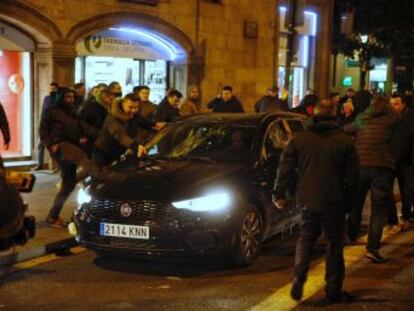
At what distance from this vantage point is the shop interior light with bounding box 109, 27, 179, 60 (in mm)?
15680

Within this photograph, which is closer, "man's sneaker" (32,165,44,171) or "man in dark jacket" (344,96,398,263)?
"man in dark jacket" (344,96,398,263)

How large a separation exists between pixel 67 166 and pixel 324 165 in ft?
13.8

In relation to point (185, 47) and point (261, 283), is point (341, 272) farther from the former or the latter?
point (185, 47)

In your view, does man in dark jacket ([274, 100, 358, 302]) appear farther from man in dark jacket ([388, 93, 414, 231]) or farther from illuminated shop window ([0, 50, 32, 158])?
illuminated shop window ([0, 50, 32, 158])

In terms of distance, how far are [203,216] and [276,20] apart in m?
13.4

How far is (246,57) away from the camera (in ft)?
61.1

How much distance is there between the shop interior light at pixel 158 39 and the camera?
617 inches

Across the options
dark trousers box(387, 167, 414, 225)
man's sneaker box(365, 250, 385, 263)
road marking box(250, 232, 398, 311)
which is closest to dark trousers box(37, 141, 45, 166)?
dark trousers box(387, 167, 414, 225)

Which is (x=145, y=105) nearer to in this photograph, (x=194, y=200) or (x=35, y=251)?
(x=35, y=251)

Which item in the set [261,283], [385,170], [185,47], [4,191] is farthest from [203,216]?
[185,47]

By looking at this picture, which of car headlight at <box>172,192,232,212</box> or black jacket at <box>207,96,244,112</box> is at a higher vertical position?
black jacket at <box>207,96,244,112</box>

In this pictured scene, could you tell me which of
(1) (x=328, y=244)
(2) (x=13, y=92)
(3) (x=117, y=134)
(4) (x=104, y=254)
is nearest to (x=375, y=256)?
(1) (x=328, y=244)

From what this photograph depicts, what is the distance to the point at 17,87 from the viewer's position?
1372 cm

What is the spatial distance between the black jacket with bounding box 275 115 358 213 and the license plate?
5.04 ft
